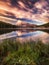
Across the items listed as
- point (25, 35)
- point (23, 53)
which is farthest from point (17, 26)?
point (23, 53)

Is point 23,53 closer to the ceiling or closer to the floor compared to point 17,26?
closer to the floor

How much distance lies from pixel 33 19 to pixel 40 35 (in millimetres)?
219

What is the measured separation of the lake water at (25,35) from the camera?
7.72 ft

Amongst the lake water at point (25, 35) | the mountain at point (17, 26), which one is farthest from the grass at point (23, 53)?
the mountain at point (17, 26)

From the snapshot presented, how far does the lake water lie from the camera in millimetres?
2352

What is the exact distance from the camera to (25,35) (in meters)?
2.41

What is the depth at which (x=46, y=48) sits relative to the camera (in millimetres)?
2404

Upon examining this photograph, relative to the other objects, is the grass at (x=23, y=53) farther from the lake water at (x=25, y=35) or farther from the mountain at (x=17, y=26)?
the mountain at (x=17, y=26)

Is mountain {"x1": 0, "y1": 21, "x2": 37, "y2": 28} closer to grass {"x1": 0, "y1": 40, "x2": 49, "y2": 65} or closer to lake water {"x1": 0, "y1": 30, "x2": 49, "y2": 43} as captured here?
lake water {"x1": 0, "y1": 30, "x2": 49, "y2": 43}

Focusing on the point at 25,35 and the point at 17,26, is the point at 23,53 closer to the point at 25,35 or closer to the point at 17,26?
the point at 25,35

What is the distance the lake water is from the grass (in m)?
0.05

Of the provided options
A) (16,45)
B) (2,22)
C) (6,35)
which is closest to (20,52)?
(16,45)

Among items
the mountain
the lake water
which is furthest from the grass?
the mountain

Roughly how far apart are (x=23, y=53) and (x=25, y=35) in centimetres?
24
